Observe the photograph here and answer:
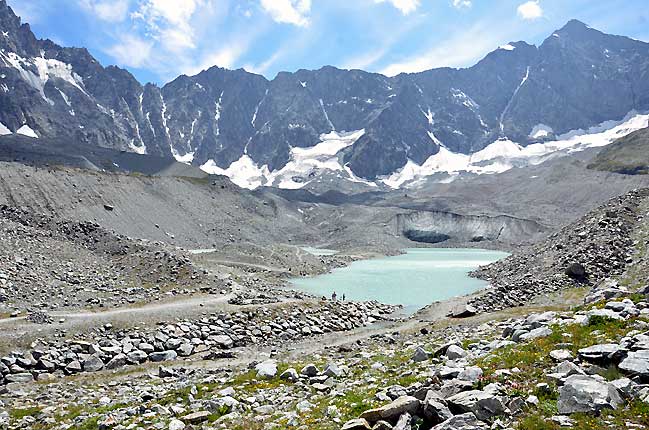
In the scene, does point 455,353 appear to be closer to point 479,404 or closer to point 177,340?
point 479,404

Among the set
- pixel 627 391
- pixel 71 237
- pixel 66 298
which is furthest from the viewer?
pixel 71 237

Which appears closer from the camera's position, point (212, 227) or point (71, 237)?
point (71, 237)

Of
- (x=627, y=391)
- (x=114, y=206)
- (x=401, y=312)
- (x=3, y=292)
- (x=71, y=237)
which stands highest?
(x=114, y=206)

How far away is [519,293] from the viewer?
154 feet

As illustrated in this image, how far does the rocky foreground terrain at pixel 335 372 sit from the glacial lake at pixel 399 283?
19.7 m

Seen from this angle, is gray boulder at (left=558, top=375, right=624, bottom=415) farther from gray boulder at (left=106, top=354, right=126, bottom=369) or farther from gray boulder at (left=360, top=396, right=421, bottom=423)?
gray boulder at (left=106, top=354, right=126, bottom=369)

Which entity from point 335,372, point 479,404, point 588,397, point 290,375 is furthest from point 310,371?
point 588,397

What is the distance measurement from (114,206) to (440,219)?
119913 mm

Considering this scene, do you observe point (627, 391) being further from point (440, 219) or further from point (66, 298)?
point (440, 219)

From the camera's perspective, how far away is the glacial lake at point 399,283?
207 feet

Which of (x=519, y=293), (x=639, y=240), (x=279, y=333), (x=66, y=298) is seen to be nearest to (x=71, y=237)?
(x=66, y=298)

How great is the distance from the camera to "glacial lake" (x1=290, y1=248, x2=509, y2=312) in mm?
62969

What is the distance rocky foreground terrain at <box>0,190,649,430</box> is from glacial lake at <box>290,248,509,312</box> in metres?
19.7

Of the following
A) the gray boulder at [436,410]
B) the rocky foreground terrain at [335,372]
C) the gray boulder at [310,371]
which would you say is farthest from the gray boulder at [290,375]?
the gray boulder at [436,410]
